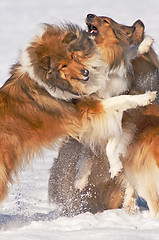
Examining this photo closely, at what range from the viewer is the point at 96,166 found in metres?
5.34

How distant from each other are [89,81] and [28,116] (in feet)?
2.43

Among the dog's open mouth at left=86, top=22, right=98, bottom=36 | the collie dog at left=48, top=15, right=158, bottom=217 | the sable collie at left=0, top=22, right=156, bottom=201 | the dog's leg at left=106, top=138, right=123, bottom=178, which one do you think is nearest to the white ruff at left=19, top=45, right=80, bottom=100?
the sable collie at left=0, top=22, right=156, bottom=201

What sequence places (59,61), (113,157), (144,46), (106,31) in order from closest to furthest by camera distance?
(59,61)
(113,157)
(106,31)
(144,46)

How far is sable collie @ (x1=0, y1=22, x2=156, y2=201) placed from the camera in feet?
14.9

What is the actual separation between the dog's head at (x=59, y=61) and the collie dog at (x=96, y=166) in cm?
31

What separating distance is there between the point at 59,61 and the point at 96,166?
1418 millimetres

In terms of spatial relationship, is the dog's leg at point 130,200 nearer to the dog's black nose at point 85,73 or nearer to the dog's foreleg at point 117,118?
the dog's foreleg at point 117,118

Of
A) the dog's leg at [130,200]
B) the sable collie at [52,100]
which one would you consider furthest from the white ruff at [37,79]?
the dog's leg at [130,200]

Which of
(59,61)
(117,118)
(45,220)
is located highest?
(59,61)

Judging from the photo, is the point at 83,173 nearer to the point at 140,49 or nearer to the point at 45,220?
the point at 45,220

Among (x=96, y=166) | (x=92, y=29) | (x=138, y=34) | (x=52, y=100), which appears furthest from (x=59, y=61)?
(x=96, y=166)

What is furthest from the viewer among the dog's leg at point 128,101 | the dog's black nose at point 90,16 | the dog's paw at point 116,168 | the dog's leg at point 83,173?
the dog's leg at point 83,173

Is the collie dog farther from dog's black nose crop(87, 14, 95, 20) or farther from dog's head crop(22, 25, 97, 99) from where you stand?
dog's head crop(22, 25, 97, 99)

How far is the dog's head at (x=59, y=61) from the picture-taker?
4.58m
